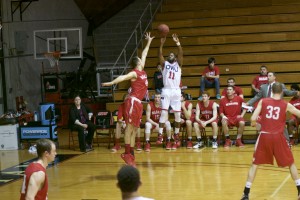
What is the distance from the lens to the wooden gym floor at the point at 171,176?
8.35m

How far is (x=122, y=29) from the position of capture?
21.1 meters

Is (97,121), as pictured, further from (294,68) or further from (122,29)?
(122,29)

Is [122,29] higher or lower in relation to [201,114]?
higher

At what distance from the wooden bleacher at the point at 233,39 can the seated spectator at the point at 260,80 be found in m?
0.58

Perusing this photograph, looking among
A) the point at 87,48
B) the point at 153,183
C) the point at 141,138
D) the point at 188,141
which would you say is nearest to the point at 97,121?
the point at 141,138

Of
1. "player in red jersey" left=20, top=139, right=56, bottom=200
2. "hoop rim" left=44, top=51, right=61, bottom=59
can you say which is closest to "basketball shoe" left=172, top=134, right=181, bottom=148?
"hoop rim" left=44, top=51, right=61, bottom=59

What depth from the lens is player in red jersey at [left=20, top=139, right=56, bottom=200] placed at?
4.96 metres

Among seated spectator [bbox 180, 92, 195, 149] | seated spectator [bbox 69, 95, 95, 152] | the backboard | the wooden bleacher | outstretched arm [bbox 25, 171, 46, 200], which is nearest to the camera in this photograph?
outstretched arm [bbox 25, 171, 46, 200]

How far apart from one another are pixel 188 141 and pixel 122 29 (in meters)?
9.02

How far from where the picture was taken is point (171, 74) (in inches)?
452

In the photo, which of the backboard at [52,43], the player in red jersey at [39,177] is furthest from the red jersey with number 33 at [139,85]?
the backboard at [52,43]

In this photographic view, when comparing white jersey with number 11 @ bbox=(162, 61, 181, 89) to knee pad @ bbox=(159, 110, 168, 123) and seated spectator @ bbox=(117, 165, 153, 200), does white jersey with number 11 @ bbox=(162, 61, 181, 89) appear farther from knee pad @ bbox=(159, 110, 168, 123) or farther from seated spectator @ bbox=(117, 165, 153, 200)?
seated spectator @ bbox=(117, 165, 153, 200)

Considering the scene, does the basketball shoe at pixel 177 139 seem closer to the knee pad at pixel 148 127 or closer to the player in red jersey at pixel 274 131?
the knee pad at pixel 148 127

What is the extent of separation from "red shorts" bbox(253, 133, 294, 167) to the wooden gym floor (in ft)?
2.89
